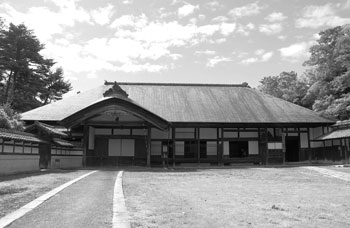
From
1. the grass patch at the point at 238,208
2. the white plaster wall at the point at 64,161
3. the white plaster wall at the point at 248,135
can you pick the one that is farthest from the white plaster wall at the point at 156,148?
the grass patch at the point at 238,208

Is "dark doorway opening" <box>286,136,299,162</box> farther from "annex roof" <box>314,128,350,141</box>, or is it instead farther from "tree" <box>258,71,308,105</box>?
"tree" <box>258,71,308,105</box>

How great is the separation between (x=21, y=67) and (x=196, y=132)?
23.9 meters

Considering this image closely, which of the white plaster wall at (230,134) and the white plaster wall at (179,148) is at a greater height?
the white plaster wall at (230,134)

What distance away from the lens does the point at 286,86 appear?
148ft

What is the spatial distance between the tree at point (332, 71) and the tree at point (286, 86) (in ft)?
21.5

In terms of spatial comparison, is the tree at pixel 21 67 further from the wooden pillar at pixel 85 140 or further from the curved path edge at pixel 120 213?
the curved path edge at pixel 120 213

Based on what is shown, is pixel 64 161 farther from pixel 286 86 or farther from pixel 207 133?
pixel 286 86

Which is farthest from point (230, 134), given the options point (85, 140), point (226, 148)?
point (85, 140)

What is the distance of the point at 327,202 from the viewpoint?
8539 millimetres

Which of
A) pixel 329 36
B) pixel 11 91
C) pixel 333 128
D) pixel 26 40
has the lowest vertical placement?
pixel 333 128

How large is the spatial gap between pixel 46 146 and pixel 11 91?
20145 millimetres

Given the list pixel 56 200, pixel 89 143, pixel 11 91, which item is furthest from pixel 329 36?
pixel 11 91

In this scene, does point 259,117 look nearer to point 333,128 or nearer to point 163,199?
point 333,128

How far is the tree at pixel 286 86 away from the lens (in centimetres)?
3815
